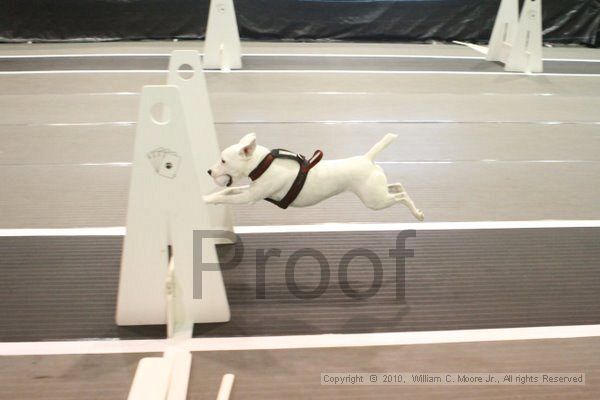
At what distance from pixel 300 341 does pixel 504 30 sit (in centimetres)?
464

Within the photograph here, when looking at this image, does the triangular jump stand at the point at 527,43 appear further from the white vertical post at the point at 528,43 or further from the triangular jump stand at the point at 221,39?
the triangular jump stand at the point at 221,39

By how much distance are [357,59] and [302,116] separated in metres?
2.05

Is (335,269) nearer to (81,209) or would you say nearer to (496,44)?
(81,209)

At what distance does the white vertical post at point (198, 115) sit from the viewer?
5.57 ft

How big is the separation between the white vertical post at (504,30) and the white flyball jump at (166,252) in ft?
14.8

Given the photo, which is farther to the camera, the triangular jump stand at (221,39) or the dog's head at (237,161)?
the triangular jump stand at (221,39)

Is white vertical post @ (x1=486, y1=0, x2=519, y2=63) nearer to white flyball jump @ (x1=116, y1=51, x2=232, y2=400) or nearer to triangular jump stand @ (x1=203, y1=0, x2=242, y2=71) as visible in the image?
triangular jump stand @ (x1=203, y1=0, x2=242, y2=71)

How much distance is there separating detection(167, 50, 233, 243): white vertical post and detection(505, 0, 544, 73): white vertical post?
3.80 meters

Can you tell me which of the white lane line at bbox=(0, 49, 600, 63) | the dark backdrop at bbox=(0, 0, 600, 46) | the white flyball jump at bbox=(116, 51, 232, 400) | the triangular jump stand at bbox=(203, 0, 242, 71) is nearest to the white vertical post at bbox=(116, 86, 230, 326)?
the white flyball jump at bbox=(116, 51, 232, 400)

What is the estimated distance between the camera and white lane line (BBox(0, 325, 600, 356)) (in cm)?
141

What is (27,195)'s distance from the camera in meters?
2.29

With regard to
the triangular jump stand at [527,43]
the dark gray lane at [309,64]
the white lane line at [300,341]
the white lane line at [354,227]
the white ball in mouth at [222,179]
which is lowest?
the white lane line at [300,341]

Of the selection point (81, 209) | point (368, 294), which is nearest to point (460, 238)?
point (368, 294)

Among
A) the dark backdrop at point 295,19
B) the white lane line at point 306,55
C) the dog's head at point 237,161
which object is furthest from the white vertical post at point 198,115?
the dark backdrop at point 295,19
